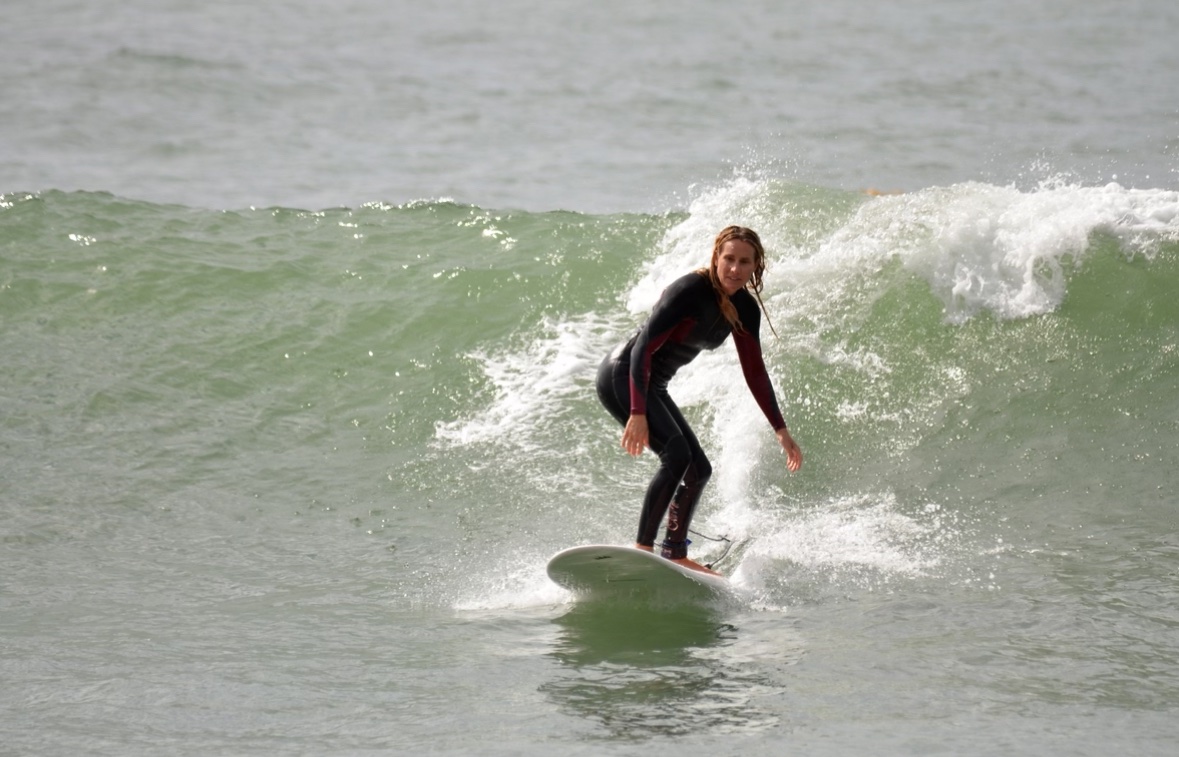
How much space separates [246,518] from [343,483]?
2.18 ft

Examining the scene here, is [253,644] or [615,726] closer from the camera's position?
[615,726]

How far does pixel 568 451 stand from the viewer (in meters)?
8.32

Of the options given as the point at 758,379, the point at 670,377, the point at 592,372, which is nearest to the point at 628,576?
the point at 670,377

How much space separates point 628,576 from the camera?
6.01 m

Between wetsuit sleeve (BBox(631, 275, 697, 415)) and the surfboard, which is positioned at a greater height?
wetsuit sleeve (BBox(631, 275, 697, 415))

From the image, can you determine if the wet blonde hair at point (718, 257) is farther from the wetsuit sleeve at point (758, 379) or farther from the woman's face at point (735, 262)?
the wetsuit sleeve at point (758, 379)

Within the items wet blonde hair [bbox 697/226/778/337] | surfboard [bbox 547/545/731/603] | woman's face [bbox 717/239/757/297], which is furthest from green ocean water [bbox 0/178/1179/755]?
woman's face [bbox 717/239/757/297]

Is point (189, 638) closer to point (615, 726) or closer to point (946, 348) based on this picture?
point (615, 726)

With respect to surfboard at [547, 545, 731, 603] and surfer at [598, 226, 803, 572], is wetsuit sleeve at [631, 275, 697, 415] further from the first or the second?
surfboard at [547, 545, 731, 603]

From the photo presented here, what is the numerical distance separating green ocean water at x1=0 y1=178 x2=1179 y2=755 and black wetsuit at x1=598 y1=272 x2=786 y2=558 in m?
0.49

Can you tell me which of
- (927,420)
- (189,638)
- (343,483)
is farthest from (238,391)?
(927,420)

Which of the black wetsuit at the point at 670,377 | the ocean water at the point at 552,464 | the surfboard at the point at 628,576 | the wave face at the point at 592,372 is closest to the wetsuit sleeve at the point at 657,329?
the black wetsuit at the point at 670,377

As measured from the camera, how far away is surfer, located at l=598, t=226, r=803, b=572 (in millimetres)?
5898

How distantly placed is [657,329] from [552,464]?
239 centimetres
